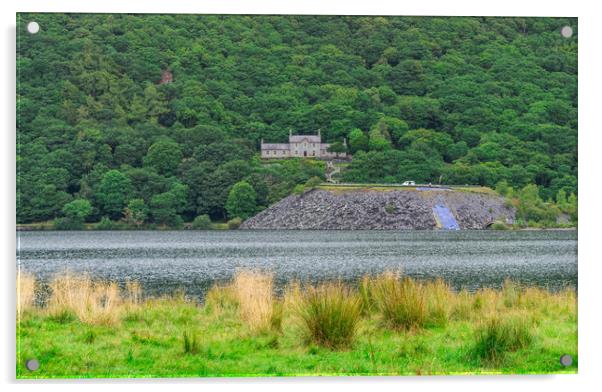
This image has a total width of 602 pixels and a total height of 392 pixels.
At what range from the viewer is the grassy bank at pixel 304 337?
29.4 ft

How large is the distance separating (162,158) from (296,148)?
8.88 meters

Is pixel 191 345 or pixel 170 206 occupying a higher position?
pixel 170 206

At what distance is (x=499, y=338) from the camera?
9.12 m

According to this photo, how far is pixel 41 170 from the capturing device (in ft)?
136

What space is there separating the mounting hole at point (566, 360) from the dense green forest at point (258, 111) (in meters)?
22.9

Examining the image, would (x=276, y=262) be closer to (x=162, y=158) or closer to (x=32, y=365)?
(x=32, y=365)

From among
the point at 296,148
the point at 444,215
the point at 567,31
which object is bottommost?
the point at 444,215

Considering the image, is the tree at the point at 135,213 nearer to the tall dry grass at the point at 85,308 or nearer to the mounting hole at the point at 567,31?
the tall dry grass at the point at 85,308

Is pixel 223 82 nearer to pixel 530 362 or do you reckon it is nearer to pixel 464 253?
pixel 464 253

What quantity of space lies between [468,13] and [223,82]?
43659 millimetres

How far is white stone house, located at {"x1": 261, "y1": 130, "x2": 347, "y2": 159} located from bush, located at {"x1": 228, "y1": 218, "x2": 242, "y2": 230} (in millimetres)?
6453

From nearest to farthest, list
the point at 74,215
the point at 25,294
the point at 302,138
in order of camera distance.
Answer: the point at 25,294 < the point at 74,215 < the point at 302,138

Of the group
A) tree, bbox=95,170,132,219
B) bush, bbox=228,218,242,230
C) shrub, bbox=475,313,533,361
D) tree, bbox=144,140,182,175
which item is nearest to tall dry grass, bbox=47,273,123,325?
shrub, bbox=475,313,533,361

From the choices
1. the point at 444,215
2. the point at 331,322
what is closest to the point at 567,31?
the point at 331,322
